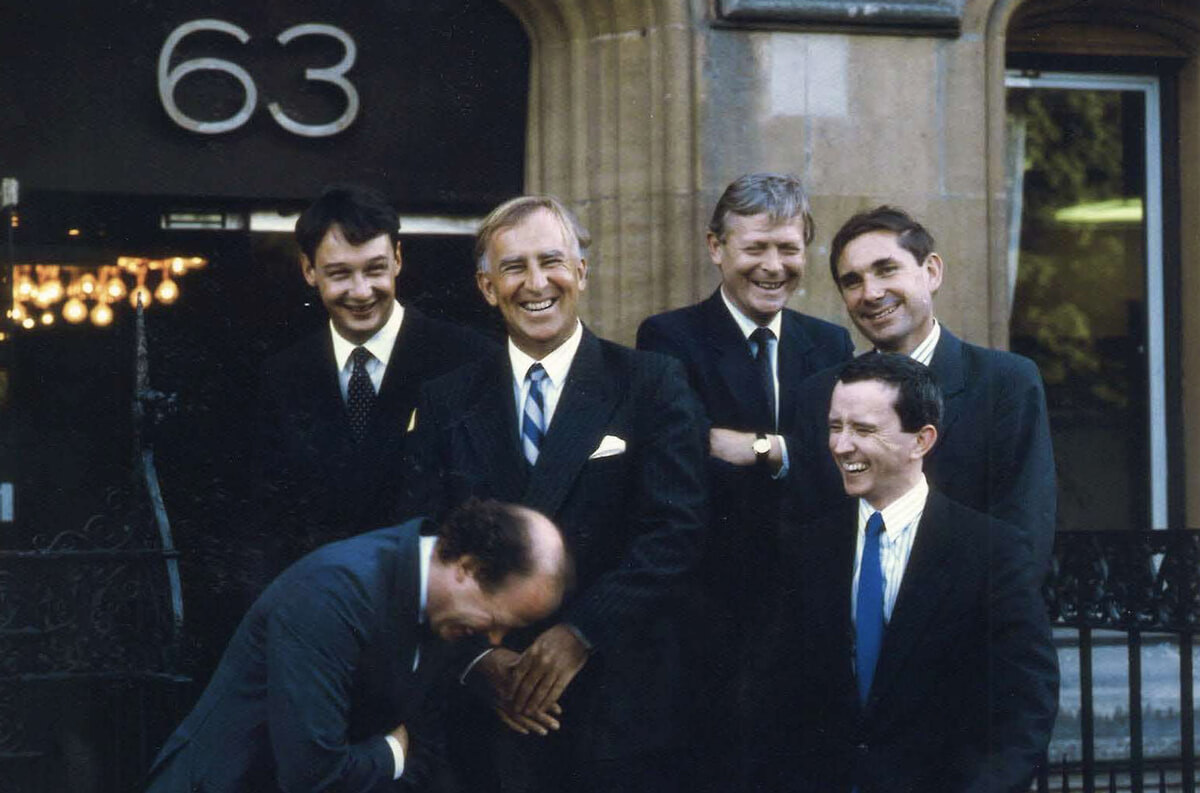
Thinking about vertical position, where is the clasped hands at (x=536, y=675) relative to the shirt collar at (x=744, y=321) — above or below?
below

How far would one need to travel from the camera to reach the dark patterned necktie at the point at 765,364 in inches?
210

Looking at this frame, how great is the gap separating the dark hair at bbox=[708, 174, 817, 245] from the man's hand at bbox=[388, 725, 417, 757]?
6.22 feet

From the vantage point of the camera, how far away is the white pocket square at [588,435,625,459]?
15.9ft

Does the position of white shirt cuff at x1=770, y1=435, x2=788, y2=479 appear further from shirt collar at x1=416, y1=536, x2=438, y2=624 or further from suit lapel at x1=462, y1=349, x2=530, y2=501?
shirt collar at x1=416, y1=536, x2=438, y2=624

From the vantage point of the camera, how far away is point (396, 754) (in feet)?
13.5

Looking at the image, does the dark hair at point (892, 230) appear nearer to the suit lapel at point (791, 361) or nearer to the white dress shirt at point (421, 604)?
the suit lapel at point (791, 361)

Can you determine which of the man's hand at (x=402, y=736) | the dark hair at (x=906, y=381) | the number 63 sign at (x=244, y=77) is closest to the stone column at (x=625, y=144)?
the number 63 sign at (x=244, y=77)

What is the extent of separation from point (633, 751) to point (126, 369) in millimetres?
4020

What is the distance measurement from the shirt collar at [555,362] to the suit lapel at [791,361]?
0.68m

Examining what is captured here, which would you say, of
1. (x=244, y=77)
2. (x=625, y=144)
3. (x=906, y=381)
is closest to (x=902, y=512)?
(x=906, y=381)

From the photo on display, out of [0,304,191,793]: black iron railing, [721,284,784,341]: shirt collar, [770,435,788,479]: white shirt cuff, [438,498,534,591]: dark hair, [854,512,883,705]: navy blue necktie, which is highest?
[721,284,784,341]: shirt collar

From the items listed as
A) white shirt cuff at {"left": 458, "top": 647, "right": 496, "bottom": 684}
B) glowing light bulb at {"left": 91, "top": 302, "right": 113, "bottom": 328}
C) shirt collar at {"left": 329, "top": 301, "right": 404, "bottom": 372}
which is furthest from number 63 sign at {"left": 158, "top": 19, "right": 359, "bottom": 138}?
white shirt cuff at {"left": 458, "top": 647, "right": 496, "bottom": 684}

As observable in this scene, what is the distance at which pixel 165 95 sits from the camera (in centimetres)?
745

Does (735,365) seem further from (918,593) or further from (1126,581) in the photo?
(1126,581)
